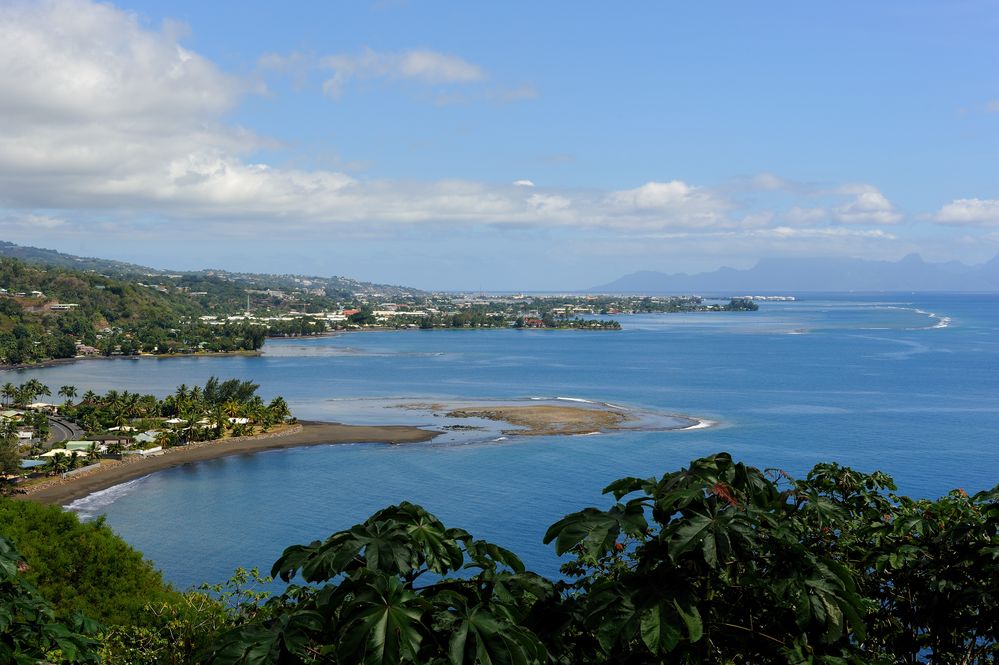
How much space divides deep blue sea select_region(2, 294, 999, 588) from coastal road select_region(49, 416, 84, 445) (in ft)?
30.2

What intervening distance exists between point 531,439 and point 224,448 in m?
16.5

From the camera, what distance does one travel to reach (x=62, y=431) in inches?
1857

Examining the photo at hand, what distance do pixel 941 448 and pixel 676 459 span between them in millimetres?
13415

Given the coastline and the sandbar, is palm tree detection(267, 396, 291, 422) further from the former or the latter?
the sandbar

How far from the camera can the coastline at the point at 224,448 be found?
34844 millimetres

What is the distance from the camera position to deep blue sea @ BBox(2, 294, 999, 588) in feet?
99.8

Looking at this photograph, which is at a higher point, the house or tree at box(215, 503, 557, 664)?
tree at box(215, 503, 557, 664)

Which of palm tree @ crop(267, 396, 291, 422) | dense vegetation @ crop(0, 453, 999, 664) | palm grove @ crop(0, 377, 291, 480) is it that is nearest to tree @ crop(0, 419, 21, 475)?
palm grove @ crop(0, 377, 291, 480)

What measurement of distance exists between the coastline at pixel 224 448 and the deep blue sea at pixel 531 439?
135 centimetres

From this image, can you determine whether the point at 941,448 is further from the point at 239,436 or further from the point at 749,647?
the point at 749,647

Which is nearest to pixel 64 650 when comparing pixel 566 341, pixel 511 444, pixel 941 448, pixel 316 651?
pixel 316 651

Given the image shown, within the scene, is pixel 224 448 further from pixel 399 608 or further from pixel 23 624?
pixel 399 608

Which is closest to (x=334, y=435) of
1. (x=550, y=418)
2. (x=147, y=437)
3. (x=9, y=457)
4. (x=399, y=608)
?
(x=147, y=437)

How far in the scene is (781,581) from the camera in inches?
132
